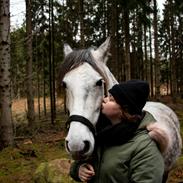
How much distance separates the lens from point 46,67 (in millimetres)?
34219

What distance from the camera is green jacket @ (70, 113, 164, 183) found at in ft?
7.20

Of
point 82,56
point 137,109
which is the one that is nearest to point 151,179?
point 137,109

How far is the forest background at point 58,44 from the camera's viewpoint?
9499 millimetres

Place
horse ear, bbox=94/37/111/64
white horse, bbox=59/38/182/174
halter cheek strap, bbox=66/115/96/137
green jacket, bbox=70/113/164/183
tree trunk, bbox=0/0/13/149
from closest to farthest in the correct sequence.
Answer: green jacket, bbox=70/113/164/183 < white horse, bbox=59/38/182/174 < halter cheek strap, bbox=66/115/96/137 < horse ear, bbox=94/37/111/64 < tree trunk, bbox=0/0/13/149

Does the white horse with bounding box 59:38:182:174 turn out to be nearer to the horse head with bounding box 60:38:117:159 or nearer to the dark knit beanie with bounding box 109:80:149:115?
the horse head with bounding box 60:38:117:159

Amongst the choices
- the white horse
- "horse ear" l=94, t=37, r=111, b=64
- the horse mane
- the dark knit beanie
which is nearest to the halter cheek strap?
the white horse

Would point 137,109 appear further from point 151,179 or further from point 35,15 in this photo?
point 35,15

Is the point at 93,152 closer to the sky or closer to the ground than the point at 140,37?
closer to the ground

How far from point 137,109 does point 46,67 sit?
32.2 meters

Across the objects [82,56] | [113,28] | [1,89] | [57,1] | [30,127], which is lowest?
[30,127]

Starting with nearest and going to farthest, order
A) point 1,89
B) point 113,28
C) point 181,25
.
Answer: point 1,89
point 113,28
point 181,25

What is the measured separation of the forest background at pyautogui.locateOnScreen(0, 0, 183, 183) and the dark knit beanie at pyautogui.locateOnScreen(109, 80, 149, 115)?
1381 millimetres

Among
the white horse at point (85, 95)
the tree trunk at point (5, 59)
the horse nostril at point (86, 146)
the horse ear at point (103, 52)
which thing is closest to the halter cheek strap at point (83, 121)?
the white horse at point (85, 95)

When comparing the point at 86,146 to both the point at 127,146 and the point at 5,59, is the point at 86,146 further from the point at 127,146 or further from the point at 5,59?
the point at 5,59
